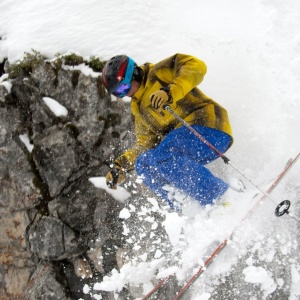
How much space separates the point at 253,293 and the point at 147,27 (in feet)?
15.4

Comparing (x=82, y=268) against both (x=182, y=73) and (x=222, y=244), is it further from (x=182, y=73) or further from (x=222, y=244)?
(x=182, y=73)

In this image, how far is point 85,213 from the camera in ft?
21.2

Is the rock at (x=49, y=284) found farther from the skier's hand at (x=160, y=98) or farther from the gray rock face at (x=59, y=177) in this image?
the skier's hand at (x=160, y=98)

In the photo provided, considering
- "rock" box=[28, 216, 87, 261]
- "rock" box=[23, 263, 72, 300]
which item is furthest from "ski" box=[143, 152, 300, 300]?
"rock" box=[23, 263, 72, 300]

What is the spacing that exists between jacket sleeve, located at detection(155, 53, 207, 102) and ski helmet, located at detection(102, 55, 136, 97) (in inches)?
14.4

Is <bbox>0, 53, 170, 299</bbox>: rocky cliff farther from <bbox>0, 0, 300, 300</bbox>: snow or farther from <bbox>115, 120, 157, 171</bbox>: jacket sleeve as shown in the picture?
<bbox>115, 120, 157, 171</bbox>: jacket sleeve

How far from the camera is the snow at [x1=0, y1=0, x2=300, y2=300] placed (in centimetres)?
468

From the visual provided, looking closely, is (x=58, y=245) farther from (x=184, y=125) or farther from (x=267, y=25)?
(x=267, y=25)

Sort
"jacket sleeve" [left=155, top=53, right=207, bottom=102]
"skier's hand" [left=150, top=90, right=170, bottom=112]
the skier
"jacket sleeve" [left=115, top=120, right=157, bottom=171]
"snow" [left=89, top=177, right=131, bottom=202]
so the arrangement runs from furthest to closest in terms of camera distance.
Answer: "snow" [left=89, top=177, right=131, bottom=202] → "jacket sleeve" [left=115, top=120, right=157, bottom=171] → the skier → "jacket sleeve" [left=155, top=53, right=207, bottom=102] → "skier's hand" [left=150, top=90, right=170, bottom=112]

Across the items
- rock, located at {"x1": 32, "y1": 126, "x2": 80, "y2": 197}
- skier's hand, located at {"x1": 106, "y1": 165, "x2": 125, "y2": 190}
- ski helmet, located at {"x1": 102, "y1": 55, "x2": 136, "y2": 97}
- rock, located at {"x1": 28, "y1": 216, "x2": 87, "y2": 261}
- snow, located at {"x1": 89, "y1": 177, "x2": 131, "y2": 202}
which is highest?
ski helmet, located at {"x1": 102, "y1": 55, "x2": 136, "y2": 97}

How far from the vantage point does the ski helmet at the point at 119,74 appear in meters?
4.45

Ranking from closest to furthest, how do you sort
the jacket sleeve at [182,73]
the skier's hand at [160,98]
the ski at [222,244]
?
the skier's hand at [160,98]
the jacket sleeve at [182,73]
the ski at [222,244]

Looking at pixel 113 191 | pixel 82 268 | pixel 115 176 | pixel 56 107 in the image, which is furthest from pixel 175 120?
pixel 82 268

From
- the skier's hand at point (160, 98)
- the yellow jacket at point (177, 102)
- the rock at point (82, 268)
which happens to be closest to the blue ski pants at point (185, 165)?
the yellow jacket at point (177, 102)
